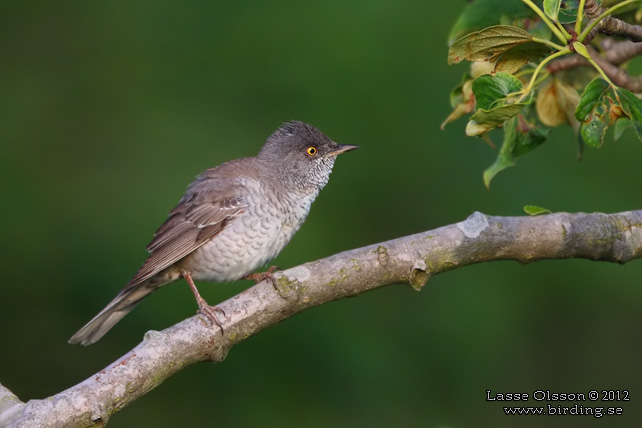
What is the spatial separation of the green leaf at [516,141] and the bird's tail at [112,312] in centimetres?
217

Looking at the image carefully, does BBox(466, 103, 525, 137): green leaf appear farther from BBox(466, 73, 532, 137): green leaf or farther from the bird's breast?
the bird's breast

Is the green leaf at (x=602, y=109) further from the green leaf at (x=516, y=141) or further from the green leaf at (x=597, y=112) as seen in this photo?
the green leaf at (x=516, y=141)

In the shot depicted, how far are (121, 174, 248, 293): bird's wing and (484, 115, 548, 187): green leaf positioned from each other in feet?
5.69

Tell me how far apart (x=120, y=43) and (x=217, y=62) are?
97 centimetres

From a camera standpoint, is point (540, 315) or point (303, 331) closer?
point (303, 331)

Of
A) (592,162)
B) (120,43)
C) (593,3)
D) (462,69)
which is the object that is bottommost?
(593,3)

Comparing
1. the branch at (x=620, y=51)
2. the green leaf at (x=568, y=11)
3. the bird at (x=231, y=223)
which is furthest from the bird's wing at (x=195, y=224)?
the green leaf at (x=568, y=11)

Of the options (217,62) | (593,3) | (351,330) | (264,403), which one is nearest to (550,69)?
(593,3)

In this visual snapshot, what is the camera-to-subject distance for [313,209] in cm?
630

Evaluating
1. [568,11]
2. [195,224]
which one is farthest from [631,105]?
[195,224]

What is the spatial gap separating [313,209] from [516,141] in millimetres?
3335

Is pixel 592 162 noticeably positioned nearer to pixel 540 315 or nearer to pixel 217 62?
pixel 540 315

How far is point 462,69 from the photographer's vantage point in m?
6.68

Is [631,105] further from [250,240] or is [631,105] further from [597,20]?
[250,240]
